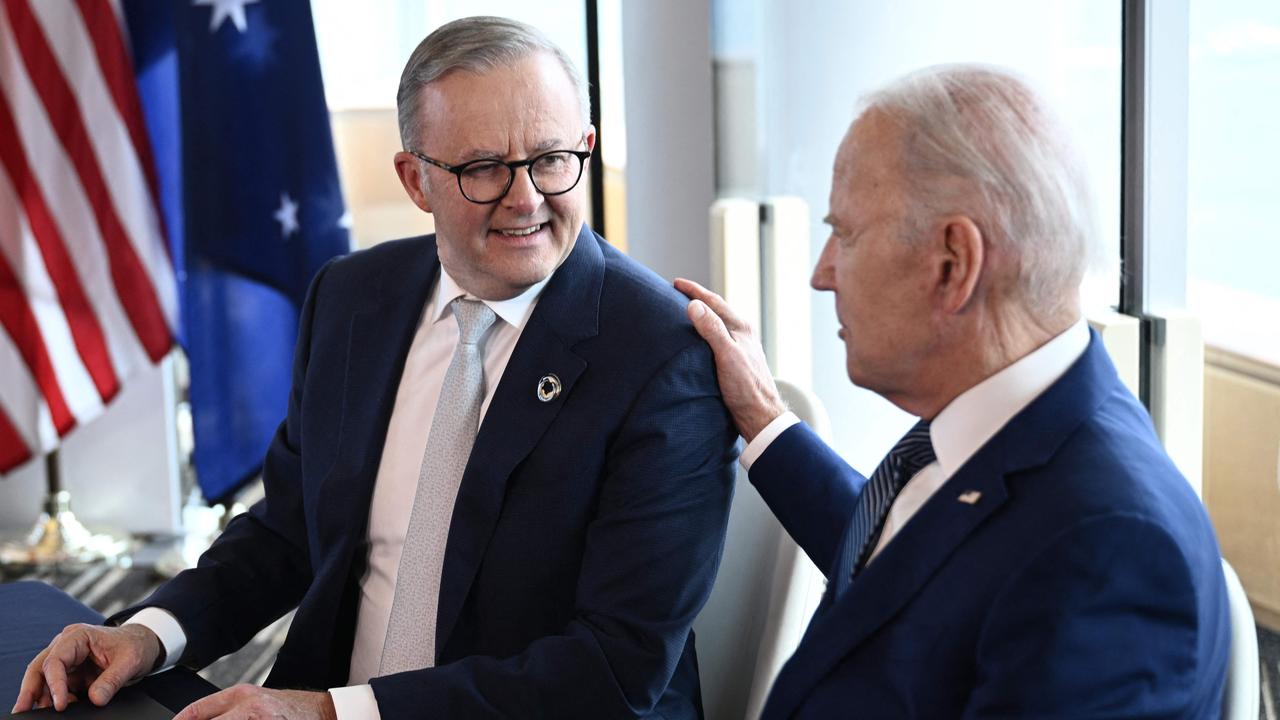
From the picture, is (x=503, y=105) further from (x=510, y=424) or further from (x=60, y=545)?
(x=60, y=545)

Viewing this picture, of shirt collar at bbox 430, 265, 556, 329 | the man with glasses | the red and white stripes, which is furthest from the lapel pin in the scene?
the red and white stripes

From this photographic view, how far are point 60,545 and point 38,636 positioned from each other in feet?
9.04

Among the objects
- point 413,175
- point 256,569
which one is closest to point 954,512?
point 413,175

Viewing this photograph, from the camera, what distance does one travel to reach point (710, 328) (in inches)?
64.8

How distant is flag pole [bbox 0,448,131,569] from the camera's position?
413 centimetres

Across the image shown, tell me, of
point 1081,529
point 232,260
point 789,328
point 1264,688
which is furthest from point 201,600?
point 232,260

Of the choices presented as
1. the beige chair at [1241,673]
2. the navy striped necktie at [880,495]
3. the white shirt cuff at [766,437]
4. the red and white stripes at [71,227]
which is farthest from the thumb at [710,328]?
the red and white stripes at [71,227]

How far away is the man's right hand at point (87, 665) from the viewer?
1444 millimetres

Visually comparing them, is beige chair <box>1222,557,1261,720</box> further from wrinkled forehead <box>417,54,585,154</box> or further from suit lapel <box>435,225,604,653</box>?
wrinkled forehead <box>417,54,585,154</box>

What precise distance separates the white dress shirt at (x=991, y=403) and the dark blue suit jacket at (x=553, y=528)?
1.24ft

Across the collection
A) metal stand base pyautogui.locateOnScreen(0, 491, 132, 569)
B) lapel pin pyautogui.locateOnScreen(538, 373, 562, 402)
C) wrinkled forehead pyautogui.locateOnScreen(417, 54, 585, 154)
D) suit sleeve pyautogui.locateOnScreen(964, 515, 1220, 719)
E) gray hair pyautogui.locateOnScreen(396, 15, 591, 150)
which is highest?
gray hair pyautogui.locateOnScreen(396, 15, 591, 150)

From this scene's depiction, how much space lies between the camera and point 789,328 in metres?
3.46

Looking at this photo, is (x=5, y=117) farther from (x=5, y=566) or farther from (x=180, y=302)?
(x=5, y=566)

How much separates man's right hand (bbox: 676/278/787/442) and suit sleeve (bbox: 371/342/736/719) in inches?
0.8
